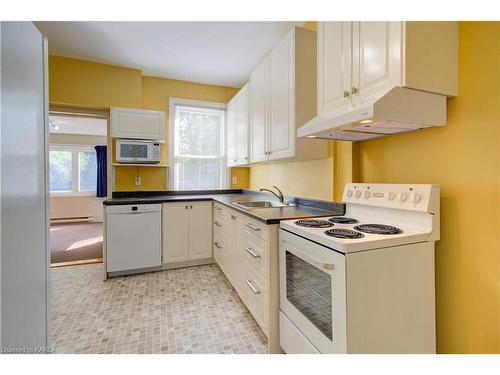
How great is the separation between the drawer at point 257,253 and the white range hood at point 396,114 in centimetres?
86

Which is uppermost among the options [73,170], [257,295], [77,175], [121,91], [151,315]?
[121,91]

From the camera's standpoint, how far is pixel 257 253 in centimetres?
179

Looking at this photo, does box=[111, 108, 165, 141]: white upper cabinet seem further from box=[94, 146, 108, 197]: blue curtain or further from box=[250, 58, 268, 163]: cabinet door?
box=[94, 146, 108, 197]: blue curtain

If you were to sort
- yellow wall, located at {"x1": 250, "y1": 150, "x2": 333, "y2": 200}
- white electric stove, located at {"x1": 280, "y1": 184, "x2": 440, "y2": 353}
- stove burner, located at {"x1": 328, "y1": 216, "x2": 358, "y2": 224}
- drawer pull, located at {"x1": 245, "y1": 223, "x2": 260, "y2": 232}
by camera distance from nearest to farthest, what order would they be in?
white electric stove, located at {"x1": 280, "y1": 184, "x2": 440, "y2": 353} → stove burner, located at {"x1": 328, "y1": 216, "x2": 358, "y2": 224} → drawer pull, located at {"x1": 245, "y1": 223, "x2": 260, "y2": 232} → yellow wall, located at {"x1": 250, "y1": 150, "x2": 333, "y2": 200}

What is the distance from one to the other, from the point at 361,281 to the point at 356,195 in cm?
74

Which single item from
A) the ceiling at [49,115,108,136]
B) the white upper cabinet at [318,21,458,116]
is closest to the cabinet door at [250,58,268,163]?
the white upper cabinet at [318,21,458,116]

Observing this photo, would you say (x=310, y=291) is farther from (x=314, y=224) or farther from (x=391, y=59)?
(x=391, y=59)

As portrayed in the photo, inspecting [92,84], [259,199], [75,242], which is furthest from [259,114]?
[75,242]

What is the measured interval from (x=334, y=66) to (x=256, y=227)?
1.19 m

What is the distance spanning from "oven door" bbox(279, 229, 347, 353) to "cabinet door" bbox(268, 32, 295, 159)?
882mm

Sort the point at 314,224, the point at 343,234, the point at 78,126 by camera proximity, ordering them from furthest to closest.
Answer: the point at 78,126
the point at 314,224
the point at 343,234

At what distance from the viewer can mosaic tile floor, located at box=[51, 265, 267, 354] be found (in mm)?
1669

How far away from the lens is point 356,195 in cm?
166
